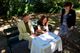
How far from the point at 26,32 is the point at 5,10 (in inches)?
249

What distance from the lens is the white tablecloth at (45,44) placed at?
5414 millimetres

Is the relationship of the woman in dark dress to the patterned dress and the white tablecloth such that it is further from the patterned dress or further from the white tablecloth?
the white tablecloth

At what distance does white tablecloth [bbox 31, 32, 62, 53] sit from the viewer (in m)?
5.41

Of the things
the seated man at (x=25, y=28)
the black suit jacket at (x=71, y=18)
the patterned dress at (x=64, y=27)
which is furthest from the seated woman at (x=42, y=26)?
the black suit jacket at (x=71, y=18)

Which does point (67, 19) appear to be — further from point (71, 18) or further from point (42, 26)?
point (42, 26)

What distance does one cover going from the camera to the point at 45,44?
5.49m

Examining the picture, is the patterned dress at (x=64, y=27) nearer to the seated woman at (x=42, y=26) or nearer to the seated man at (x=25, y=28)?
the seated woman at (x=42, y=26)

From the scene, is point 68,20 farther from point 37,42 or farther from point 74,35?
point 74,35

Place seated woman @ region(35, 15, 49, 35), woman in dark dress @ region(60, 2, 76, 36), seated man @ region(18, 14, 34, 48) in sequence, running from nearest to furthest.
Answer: woman in dark dress @ region(60, 2, 76, 36) < seated man @ region(18, 14, 34, 48) < seated woman @ region(35, 15, 49, 35)

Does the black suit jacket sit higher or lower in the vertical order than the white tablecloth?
higher

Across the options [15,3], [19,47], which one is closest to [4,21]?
[15,3]

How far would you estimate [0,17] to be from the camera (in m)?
12.3

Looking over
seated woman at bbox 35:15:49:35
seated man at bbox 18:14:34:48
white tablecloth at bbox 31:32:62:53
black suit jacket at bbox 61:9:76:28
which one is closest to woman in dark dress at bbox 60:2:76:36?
black suit jacket at bbox 61:9:76:28

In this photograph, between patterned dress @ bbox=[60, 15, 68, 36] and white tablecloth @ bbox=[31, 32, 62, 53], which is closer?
white tablecloth @ bbox=[31, 32, 62, 53]
